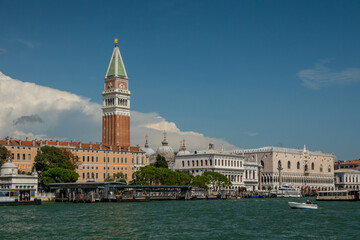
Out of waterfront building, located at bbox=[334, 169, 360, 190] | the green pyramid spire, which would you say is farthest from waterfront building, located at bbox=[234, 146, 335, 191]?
the green pyramid spire

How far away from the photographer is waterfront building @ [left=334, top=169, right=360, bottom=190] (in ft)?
506

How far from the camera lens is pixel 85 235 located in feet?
120

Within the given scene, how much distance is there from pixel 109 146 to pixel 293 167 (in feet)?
174

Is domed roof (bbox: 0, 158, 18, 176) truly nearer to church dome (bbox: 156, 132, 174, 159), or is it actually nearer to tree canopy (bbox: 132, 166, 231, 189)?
tree canopy (bbox: 132, 166, 231, 189)

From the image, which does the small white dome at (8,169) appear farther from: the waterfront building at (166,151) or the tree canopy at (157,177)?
the waterfront building at (166,151)

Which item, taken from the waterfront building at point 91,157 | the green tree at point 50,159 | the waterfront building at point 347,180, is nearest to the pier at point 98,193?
the green tree at point 50,159

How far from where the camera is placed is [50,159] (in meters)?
86.9

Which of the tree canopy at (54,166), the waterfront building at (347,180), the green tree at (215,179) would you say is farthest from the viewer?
the waterfront building at (347,180)

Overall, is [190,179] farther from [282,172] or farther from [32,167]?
[282,172]

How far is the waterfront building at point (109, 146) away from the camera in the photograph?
91938 millimetres

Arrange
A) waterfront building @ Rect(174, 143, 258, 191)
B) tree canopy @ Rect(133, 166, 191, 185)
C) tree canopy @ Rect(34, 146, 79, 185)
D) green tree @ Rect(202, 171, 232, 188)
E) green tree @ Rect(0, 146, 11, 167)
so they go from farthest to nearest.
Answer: waterfront building @ Rect(174, 143, 258, 191), green tree @ Rect(202, 171, 232, 188), tree canopy @ Rect(133, 166, 191, 185), green tree @ Rect(0, 146, 11, 167), tree canopy @ Rect(34, 146, 79, 185)

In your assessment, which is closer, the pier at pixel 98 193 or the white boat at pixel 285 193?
the pier at pixel 98 193

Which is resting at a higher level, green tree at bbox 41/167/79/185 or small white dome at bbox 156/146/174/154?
small white dome at bbox 156/146/174/154

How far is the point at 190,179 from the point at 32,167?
26.9m
